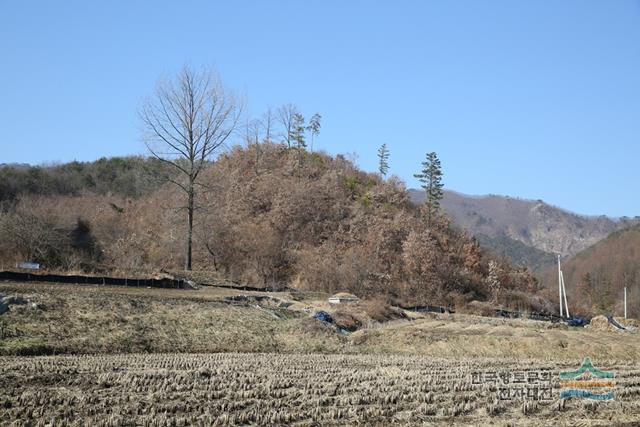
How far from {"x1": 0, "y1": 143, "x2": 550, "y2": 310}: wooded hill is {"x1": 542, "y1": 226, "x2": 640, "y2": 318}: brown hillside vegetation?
1608 inches

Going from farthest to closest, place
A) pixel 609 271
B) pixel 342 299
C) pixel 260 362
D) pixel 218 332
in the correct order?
pixel 609 271, pixel 342 299, pixel 218 332, pixel 260 362

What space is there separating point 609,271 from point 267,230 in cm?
9463

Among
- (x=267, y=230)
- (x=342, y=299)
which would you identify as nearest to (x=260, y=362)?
(x=342, y=299)

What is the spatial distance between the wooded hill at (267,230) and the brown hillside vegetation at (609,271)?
134 ft

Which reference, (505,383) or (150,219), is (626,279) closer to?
(150,219)

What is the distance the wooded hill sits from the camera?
1620 inches

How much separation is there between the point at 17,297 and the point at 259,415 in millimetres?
13264

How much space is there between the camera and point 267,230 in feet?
152

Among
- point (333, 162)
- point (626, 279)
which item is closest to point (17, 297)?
point (333, 162)

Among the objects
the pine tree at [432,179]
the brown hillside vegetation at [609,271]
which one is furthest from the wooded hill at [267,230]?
the brown hillside vegetation at [609,271]

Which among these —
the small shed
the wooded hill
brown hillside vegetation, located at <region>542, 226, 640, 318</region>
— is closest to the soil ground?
the small shed

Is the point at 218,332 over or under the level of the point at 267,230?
under

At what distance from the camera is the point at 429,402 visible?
45.9 feet

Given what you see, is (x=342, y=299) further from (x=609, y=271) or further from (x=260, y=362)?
(x=609, y=271)
